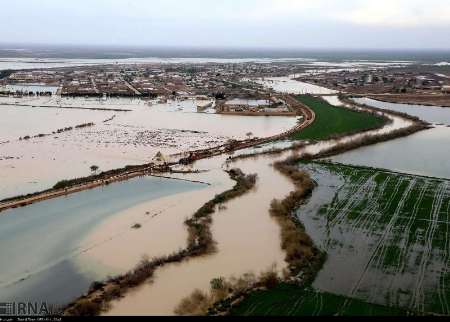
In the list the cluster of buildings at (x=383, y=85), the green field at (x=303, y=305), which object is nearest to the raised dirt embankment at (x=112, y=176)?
the green field at (x=303, y=305)

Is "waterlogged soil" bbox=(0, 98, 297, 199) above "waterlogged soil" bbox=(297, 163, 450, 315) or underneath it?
above

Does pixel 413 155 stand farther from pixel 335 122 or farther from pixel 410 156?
pixel 335 122

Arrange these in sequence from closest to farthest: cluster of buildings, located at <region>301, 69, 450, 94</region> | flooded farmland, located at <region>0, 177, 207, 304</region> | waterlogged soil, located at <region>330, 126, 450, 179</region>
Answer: flooded farmland, located at <region>0, 177, 207, 304</region> < waterlogged soil, located at <region>330, 126, 450, 179</region> < cluster of buildings, located at <region>301, 69, 450, 94</region>

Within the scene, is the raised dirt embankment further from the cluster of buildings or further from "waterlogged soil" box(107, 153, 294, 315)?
the cluster of buildings

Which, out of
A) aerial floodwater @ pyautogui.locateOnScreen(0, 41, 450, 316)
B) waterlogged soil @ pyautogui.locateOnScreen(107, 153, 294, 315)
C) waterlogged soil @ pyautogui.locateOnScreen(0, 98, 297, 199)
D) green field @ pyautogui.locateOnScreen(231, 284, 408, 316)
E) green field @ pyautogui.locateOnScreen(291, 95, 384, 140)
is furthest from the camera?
green field @ pyautogui.locateOnScreen(291, 95, 384, 140)

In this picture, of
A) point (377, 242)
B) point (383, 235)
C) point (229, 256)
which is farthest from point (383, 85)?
point (229, 256)

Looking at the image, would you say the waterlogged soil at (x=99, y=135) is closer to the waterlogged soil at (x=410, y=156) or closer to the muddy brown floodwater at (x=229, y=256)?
the muddy brown floodwater at (x=229, y=256)

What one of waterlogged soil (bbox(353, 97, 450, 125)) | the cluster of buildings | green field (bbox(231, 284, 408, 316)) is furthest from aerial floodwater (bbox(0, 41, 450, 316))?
the cluster of buildings
